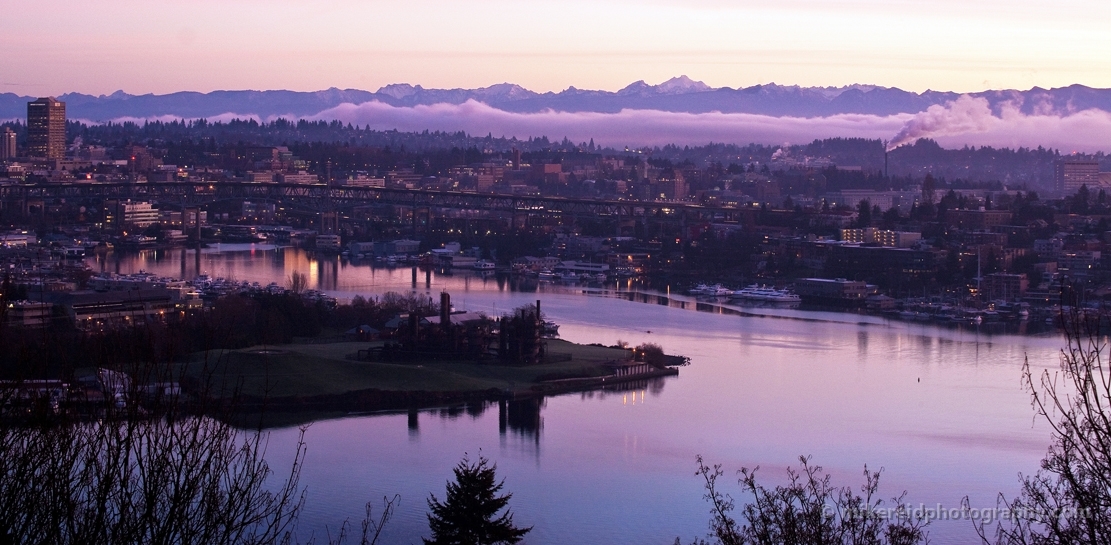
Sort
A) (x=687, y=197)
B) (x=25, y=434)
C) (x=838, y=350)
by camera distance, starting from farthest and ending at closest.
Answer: (x=687, y=197), (x=838, y=350), (x=25, y=434)

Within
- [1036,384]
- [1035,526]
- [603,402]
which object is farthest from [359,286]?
[1035,526]

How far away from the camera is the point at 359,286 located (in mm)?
10320

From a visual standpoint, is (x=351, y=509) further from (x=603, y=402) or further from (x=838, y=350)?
(x=838, y=350)

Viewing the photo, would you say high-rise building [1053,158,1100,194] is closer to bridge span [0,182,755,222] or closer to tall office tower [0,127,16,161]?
bridge span [0,182,755,222]

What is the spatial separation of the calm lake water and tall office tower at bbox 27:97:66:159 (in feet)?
62.4

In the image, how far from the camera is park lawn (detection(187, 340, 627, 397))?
5.57m

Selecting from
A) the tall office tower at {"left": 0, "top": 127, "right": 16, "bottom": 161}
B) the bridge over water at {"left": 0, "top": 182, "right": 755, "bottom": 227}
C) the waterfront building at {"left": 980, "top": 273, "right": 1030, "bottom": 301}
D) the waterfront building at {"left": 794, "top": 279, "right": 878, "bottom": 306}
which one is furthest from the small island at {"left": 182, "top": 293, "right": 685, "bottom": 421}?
the tall office tower at {"left": 0, "top": 127, "right": 16, "bottom": 161}

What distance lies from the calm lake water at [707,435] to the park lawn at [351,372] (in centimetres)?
31

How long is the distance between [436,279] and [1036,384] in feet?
20.2

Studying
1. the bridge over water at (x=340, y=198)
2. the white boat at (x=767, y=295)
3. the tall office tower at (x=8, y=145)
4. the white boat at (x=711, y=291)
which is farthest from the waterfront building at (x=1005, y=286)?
the tall office tower at (x=8, y=145)

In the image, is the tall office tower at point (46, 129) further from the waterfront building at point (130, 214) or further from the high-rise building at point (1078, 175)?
the high-rise building at point (1078, 175)

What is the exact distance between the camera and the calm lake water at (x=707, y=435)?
13.1 feet

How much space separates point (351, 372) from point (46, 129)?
21190 millimetres

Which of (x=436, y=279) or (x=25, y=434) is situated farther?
(x=436, y=279)
